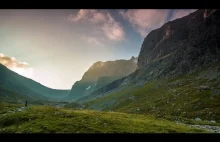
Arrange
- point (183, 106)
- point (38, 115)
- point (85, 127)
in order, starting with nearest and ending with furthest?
point (85, 127), point (38, 115), point (183, 106)

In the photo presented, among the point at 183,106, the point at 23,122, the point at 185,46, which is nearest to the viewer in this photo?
the point at 23,122

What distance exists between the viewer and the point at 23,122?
3014 centimetres
